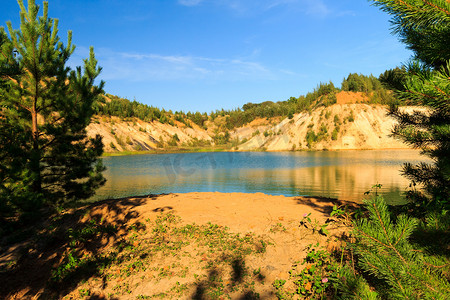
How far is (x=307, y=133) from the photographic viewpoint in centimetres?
7050

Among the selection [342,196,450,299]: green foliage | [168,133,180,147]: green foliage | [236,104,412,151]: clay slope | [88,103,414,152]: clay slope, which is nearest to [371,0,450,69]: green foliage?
[342,196,450,299]: green foliage

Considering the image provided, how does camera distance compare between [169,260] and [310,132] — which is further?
[310,132]

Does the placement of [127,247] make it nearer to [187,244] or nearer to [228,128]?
[187,244]

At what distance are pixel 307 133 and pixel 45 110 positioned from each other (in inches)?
2624

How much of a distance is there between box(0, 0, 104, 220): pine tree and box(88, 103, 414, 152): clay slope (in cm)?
5179

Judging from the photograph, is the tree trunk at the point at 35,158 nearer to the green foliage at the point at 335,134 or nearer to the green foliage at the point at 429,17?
the green foliage at the point at 429,17

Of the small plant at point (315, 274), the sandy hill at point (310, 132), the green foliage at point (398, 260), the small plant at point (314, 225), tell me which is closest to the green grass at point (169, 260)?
the small plant at point (315, 274)

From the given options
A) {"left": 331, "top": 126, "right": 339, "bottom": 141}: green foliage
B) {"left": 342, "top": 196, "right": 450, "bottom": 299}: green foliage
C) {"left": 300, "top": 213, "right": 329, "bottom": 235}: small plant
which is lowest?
{"left": 300, "top": 213, "right": 329, "bottom": 235}: small plant

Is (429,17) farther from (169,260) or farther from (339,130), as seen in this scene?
(339,130)

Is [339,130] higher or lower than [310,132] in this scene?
higher

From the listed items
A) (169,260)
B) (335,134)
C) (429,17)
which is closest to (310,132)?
(335,134)

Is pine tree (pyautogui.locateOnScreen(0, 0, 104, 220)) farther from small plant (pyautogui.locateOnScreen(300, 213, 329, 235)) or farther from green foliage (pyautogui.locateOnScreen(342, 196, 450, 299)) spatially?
green foliage (pyautogui.locateOnScreen(342, 196, 450, 299))

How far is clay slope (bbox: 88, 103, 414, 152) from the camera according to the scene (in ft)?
212

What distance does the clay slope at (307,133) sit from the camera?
212 feet
